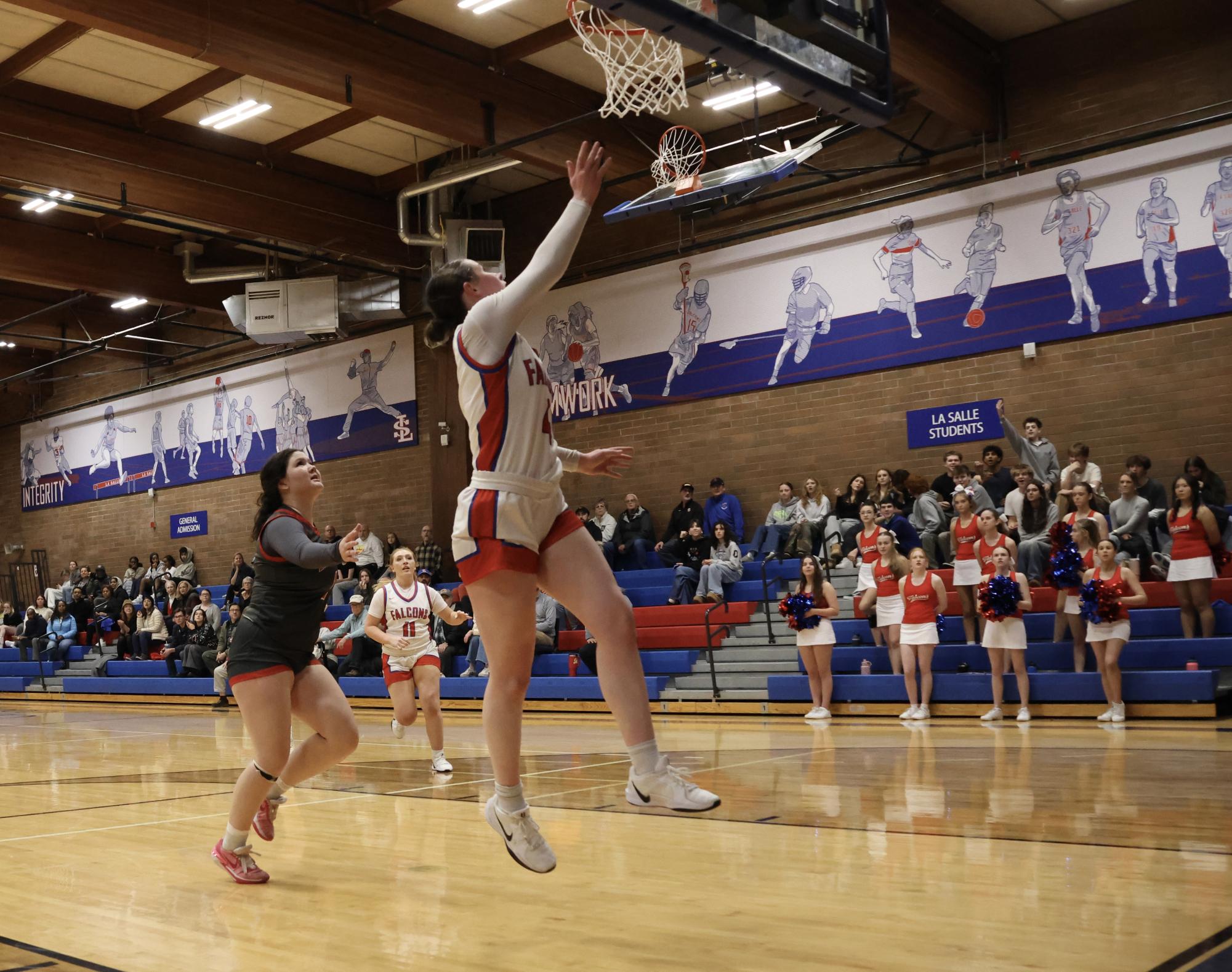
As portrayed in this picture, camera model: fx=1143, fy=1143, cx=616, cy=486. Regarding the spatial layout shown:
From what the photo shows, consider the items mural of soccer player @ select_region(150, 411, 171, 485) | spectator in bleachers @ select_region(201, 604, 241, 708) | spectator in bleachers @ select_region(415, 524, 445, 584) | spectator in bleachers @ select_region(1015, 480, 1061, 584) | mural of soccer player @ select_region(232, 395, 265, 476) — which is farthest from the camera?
mural of soccer player @ select_region(150, 411, 171, 485)

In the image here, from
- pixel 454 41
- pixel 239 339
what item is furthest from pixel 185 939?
pixel 239 339

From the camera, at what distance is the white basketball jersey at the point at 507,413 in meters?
3.61

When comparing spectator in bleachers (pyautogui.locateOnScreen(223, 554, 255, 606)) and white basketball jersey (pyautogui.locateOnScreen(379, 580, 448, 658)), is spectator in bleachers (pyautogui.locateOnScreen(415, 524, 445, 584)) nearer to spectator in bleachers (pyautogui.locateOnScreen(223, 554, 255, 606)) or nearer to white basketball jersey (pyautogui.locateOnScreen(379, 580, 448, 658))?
spectator in bleachers (pyautogui.locateOnScreen(223, 554, 255, 606))

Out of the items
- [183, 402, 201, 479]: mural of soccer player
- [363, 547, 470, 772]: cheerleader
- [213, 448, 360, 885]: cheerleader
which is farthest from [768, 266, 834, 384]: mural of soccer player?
[183, 402, 201, 479]: mural of soccer player

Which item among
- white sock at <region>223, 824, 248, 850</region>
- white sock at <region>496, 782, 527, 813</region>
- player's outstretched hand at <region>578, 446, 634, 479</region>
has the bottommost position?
white sock at <region>223, 824, 248, 850</region>

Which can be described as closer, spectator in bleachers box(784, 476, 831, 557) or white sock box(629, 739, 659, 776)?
white sock box(629, 739, 659, 776)

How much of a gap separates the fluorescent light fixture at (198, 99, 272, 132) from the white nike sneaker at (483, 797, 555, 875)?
13.6 m

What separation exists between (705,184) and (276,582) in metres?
8.22

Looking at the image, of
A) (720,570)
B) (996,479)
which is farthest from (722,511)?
(996,479)

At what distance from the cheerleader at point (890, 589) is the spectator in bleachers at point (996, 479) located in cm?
213

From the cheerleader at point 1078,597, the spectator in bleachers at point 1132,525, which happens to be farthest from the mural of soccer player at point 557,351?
the cheerleader at point 1078,597

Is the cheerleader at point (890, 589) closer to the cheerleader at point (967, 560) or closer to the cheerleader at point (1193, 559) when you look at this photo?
the cheerleader at point (967, 560)

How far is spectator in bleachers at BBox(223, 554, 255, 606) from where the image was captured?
17547 millimetres

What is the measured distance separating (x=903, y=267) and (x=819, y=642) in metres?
6.16
